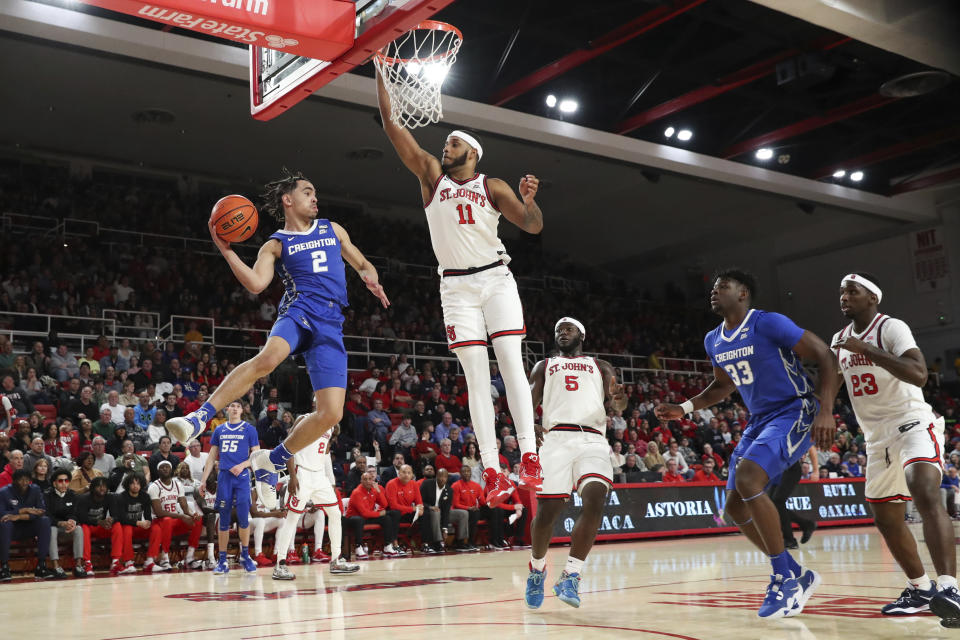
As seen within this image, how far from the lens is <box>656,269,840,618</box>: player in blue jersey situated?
18.1 ft

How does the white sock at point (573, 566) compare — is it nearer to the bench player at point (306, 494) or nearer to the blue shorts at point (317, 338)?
the blue shorts at point (317, 338)

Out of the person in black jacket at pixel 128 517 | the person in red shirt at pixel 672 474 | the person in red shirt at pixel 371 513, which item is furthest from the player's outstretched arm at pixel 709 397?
the person in red shirt at pixel 672 474

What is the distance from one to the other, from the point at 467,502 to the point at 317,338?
974 cm

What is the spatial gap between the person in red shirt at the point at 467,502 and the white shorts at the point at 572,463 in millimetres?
8501

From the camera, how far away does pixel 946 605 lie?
481cm

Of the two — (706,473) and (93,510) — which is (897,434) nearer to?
(93,510)

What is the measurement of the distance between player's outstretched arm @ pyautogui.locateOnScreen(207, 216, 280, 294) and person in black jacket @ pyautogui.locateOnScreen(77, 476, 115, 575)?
7288 millimetres

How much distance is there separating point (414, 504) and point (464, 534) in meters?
1.06

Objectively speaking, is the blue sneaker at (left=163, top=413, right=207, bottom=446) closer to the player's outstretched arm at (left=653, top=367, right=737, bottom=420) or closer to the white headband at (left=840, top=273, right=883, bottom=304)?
the player's outstretched arm at (left=653, top=367, right=737, bottom=420)

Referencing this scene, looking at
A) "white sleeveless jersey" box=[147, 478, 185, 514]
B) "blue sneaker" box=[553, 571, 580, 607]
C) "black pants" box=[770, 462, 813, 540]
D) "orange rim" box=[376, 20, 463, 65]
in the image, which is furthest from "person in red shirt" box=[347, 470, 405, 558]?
"orange rim" box=[376, 20, 463, 65]

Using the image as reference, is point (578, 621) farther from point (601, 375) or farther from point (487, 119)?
point (487, 119)

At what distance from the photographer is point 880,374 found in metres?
5.61

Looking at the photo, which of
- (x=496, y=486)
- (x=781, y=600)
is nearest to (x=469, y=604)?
(x=496, y=486)

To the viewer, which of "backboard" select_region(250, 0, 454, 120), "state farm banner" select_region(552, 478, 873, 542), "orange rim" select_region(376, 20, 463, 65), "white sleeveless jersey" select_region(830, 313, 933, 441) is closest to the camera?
"white sleeveless jersey" select_region(830, 313, 933, 441)
